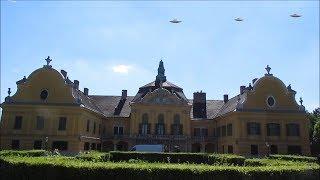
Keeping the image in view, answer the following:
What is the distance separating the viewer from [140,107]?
189 ft

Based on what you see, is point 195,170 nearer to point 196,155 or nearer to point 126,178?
point 126,178

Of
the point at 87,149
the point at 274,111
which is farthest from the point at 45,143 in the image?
the point at 274,111

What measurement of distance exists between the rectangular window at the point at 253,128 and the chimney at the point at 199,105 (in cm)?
1159

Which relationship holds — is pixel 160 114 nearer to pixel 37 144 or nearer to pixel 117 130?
pixel 117 130

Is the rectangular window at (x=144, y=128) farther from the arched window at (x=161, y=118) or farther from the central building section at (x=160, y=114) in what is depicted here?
the arched window at (x=161, y=118)

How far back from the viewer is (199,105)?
63.4 meters

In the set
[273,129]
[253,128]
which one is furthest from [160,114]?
[273,129]

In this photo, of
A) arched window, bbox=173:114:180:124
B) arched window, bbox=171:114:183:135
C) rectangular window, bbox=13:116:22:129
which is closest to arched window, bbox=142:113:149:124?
arched window, bbox=171:114:183:135

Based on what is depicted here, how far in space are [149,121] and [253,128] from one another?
16.3m

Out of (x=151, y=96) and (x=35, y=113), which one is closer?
(x=35, y=113)

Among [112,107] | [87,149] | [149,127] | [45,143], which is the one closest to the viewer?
[45,143]

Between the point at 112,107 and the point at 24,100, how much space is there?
1616 cm

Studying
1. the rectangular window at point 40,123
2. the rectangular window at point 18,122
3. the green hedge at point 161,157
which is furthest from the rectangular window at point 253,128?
the rectangular window at point 18,122

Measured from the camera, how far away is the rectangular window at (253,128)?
50.4 meters
